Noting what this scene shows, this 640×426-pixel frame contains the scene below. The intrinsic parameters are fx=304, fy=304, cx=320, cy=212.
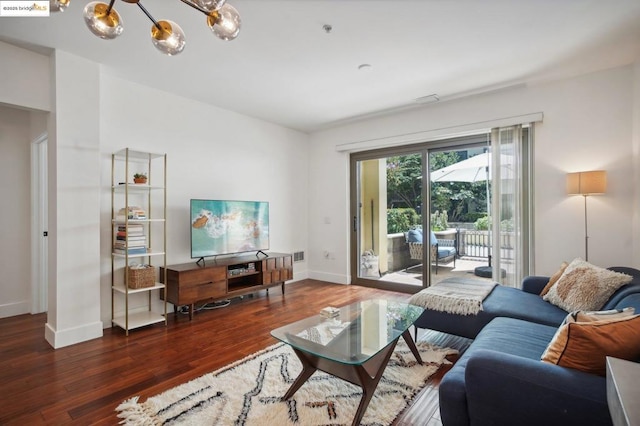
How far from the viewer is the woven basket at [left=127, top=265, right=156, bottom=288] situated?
309cm

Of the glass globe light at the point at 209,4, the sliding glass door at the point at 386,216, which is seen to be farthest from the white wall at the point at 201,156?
the glass globe light at the point at 209,4

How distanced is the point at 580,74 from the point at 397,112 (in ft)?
6.73

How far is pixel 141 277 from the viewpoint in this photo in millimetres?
3111

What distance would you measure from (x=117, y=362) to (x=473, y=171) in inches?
171

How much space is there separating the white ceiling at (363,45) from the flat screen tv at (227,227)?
142 cm

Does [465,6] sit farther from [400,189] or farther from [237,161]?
[237,161]

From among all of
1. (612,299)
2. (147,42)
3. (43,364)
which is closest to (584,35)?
(612,299)

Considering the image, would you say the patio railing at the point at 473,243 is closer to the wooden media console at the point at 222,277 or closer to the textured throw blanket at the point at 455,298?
the textured throw blanket at the point at 455,298

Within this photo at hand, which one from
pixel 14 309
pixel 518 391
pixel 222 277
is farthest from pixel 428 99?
pixel 14 309

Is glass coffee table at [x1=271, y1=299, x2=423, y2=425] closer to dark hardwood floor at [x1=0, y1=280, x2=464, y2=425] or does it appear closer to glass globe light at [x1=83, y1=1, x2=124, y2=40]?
dark hardwood floor at [x1=0, y1=280, x2=464, y2=425]

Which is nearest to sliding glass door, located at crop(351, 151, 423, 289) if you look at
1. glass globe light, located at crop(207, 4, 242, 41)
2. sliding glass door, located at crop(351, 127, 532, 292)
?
sliding glass door, located at crop(351, 127, 532, 292)

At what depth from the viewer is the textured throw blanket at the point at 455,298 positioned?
2.43 meters

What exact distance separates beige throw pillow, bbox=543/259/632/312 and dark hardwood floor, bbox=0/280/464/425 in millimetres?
1148

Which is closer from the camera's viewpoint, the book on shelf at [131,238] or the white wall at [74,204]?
the white wall at [74,204]
